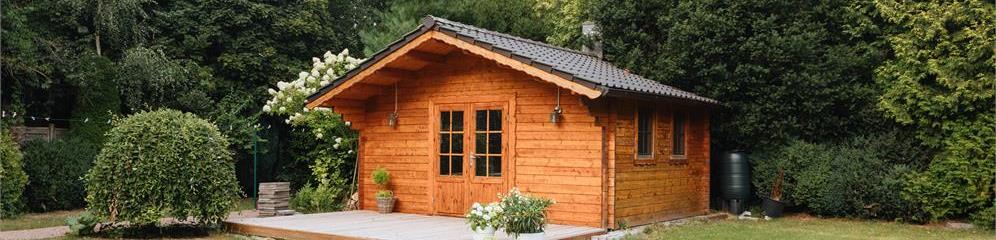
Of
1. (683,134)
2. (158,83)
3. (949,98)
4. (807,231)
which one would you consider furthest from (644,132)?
(158,83)

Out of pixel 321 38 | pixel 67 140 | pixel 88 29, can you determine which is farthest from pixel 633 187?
pixel 321 38

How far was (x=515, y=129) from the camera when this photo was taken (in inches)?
415

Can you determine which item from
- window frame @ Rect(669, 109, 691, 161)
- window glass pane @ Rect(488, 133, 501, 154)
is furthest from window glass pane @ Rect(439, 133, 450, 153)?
window frame @ Rect(669, 109, 691, 161)

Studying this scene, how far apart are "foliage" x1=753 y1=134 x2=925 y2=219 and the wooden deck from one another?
4457 mm

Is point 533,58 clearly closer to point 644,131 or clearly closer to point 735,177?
point 644,131

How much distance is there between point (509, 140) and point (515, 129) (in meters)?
0.17

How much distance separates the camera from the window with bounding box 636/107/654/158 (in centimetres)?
1076

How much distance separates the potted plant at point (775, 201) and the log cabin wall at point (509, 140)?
4076 mm

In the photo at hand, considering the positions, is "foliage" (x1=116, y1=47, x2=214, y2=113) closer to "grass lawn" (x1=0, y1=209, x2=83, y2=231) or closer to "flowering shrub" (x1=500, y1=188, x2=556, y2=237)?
"grass lawn" (x1=0, y1=209, x2=83, y2=231)

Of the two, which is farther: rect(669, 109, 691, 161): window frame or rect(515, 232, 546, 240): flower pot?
rect(669, 109, 691, 161): window frame

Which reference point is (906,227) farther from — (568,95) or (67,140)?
(67,140)

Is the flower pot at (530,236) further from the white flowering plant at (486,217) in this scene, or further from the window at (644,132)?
the window at (644,132)

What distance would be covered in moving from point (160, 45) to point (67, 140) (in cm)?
354

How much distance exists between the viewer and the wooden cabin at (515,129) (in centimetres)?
987
